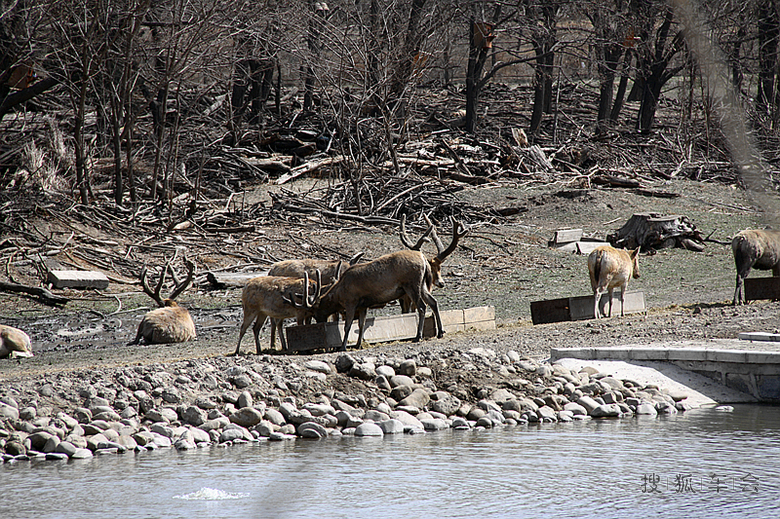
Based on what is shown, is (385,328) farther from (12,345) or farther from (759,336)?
(12,345)

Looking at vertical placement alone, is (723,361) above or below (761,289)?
below

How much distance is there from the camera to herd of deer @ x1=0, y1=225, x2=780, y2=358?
1368 cm

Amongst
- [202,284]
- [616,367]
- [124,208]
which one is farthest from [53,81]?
[616,367]

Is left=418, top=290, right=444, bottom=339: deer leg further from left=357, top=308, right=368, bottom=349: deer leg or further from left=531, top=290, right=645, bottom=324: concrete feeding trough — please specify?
left=531, top=290, right=645, bottom=324: concrete feeding trough

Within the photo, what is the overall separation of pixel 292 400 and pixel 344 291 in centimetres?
396

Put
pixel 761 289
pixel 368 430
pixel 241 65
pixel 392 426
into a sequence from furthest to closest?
pixel 241 65 < pixel 761 289 < pixel 392 426 < pixel 368 430

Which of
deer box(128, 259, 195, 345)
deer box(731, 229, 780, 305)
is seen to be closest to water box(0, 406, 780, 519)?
deer box(128, 259, 195, 345)

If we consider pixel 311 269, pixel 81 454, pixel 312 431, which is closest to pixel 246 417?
pixel 312 431

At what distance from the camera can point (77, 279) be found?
20406mm

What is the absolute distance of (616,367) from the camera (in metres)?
12.3

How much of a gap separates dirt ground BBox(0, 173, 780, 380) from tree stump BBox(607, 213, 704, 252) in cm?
39

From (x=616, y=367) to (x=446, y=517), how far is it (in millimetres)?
6054

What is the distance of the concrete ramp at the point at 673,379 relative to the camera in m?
12.0

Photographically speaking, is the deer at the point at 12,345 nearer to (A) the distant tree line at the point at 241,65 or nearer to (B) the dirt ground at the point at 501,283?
(B) the dirt ground at the point at 501,283
